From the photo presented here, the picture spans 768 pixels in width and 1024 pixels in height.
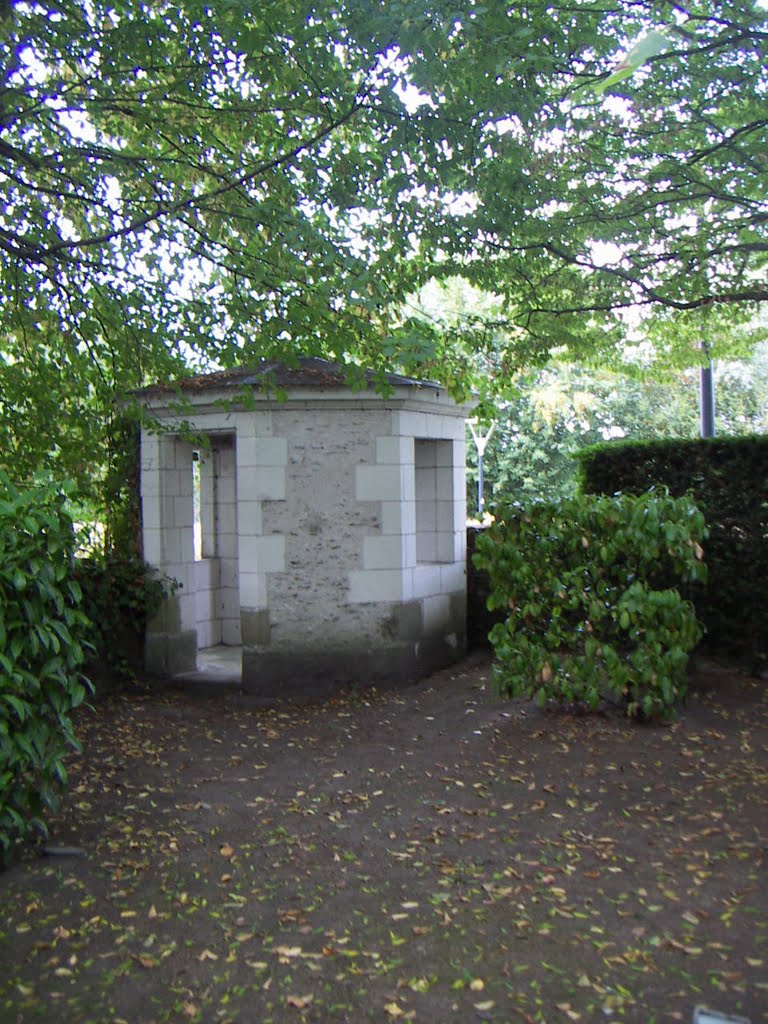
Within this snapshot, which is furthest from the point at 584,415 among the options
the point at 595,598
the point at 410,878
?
the point at 410,878

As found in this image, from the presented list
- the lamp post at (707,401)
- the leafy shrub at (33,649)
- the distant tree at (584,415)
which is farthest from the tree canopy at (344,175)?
the distant tree at (584,415)

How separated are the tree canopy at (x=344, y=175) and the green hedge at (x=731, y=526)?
1.35m

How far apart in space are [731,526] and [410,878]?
486 centimetres

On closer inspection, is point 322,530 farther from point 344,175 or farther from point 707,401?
point 707,401

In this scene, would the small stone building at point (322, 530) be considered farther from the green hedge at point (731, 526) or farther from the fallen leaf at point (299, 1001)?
the fallen leaf at point (299, 1001)

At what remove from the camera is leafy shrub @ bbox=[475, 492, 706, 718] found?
20.5 feet

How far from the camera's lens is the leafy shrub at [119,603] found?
8812mm

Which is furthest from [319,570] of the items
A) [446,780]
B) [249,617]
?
[446,780]

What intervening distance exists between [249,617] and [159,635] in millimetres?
1269

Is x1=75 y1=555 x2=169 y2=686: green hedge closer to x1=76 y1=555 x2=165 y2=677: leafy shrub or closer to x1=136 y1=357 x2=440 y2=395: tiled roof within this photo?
x1=76 y1=555 x2=165 y2=677: leafy shrub

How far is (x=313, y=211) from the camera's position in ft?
22.2

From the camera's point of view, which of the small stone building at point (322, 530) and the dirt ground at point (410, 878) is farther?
the small stone building at point (322, 530)

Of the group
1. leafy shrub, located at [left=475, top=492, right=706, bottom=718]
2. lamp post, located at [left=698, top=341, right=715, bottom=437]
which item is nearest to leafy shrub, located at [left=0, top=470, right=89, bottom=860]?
leafy shrub, located at [left=475, top=492, right=706, bottom=718]

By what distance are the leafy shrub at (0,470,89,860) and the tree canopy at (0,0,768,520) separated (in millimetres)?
2116
